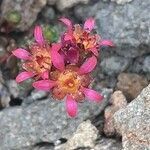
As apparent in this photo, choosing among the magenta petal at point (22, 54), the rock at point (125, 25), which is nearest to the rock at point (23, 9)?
the rock at point (125, 25)

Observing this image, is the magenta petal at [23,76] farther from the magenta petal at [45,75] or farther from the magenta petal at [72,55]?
the magenta petal at [72,55]

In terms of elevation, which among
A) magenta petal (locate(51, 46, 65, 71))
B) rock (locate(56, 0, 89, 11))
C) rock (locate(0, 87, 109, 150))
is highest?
rock (locate(56, 0, 89, 11))

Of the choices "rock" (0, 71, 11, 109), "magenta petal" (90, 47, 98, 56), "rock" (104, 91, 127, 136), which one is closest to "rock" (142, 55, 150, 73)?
"rock" (104, 91, 127, 136)

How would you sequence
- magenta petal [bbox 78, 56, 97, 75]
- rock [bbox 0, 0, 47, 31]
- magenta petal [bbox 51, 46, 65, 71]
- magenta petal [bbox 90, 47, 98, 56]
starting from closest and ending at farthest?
magenta petal [bbox 51, 46, 65, 71]
magenta petal [bbox 78, 56, 97, 75]
magenta petal [bbox 90, 47, 98, 56]
rock [bbox 0, 0, 47, 31]

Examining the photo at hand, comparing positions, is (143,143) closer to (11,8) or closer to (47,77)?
(47,77)

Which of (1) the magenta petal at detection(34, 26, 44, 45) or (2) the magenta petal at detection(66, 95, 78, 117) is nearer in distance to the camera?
(2) the magenta petal at detection(66, 95, 78, 117)

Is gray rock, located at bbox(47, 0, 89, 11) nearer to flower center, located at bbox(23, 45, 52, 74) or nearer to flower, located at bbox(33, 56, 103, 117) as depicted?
flower center, located at bbox(23, 45, 52, 74)

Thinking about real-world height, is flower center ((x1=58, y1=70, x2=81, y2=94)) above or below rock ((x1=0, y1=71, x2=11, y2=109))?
above

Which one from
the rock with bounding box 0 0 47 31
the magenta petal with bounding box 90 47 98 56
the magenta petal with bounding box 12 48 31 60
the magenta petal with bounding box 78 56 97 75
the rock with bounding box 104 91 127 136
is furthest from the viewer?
the rock with bounding box 0 0 47 31
